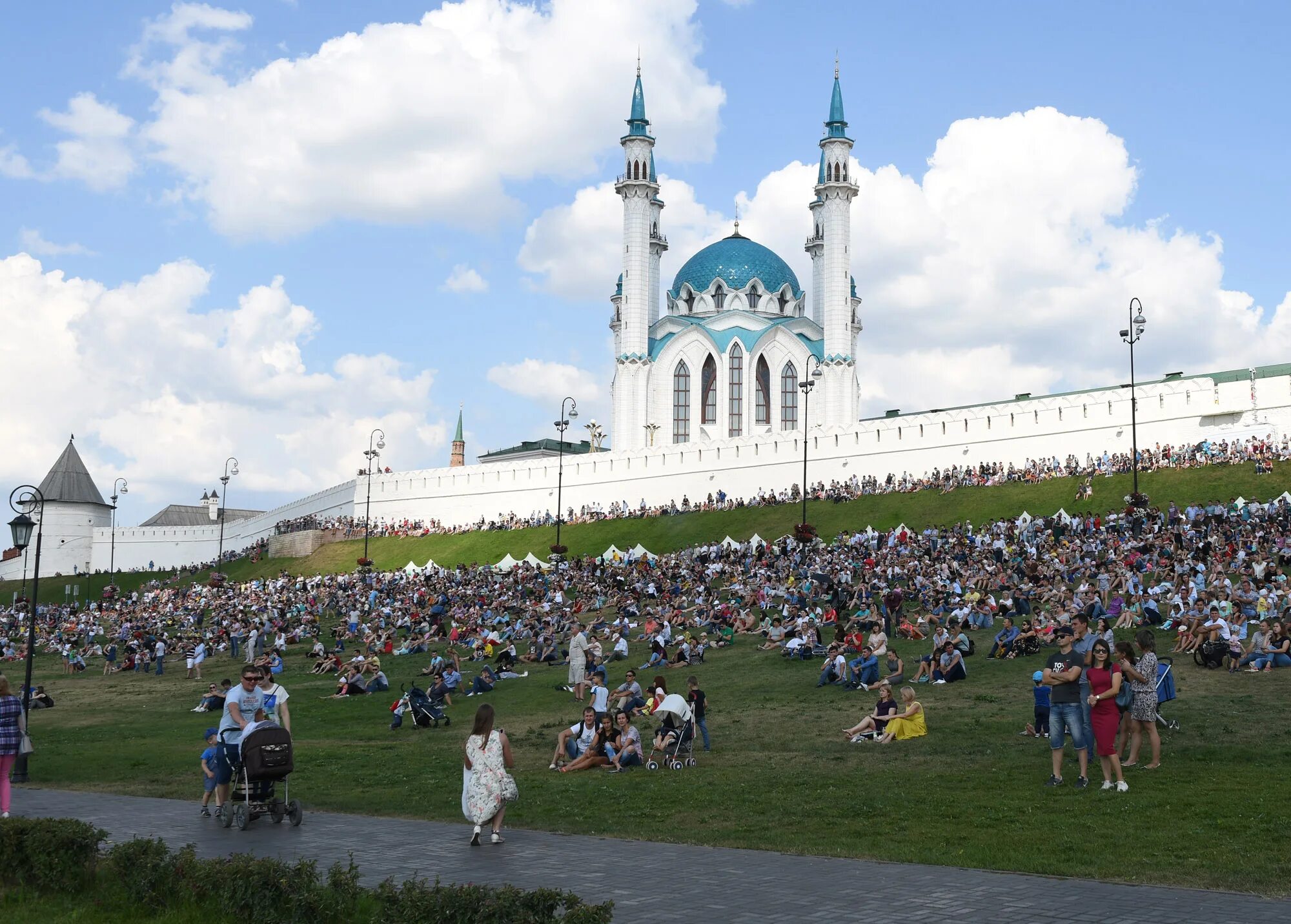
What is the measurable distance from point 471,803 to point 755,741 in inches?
267

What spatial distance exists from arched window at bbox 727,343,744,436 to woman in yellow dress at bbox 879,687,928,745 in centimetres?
6207

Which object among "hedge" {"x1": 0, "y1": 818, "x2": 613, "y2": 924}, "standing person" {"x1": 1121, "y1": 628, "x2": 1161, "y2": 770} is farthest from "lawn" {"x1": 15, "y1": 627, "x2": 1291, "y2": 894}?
"hedge" {"x1": 0, "y1": 818, "x2": 613, "y2": 924}

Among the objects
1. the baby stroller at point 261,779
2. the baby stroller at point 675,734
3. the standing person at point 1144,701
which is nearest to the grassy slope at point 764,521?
the standing person at point 1144,701

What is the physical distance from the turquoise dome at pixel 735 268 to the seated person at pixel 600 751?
6712 cm

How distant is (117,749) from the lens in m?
19.0

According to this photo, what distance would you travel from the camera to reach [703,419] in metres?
78.3

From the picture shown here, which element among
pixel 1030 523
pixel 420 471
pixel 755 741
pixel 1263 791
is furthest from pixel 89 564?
pixel 1263 791

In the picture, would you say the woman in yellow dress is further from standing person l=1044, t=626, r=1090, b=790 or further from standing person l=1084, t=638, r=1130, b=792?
standing person l=1084, t=638, r=1130, b=792

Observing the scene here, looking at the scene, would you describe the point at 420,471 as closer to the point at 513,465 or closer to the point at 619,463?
the point at 513,465

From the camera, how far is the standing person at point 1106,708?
12.0m

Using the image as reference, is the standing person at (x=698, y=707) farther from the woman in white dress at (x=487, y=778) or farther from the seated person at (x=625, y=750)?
the woman in white dress at (x=487, y=778)

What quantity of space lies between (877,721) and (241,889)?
9.89 metres

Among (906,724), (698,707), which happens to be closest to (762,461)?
(698,707)

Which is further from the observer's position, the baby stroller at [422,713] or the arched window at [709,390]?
the arched window at [709,390]
